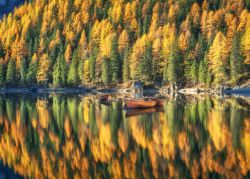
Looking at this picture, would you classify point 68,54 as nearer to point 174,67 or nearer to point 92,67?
point 92,67

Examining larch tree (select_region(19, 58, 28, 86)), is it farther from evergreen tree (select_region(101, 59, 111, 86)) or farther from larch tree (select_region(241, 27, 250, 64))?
larch tree (select_region(241, 27, 250, 64))

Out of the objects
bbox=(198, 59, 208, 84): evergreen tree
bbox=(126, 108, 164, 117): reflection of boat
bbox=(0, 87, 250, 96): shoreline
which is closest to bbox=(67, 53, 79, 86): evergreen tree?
bbox=(0, 87, 250, 96): shoreline

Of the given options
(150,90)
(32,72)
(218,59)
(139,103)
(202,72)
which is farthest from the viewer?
(32,72)

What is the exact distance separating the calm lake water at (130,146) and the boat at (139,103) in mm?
12241

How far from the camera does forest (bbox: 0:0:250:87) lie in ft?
405

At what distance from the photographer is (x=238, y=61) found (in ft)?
378

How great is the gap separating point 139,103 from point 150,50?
77069mm

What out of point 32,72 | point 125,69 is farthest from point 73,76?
point 32,72

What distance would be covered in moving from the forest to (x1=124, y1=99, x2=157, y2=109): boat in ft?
170

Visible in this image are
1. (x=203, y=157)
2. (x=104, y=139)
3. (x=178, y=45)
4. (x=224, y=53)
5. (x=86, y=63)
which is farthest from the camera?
(x=86, y=63)

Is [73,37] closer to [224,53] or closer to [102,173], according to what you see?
[224,53]

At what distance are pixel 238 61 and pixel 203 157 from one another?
90323 millimetres

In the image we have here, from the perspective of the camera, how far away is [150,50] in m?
143

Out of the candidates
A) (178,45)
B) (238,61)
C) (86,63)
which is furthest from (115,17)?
(238,61)
